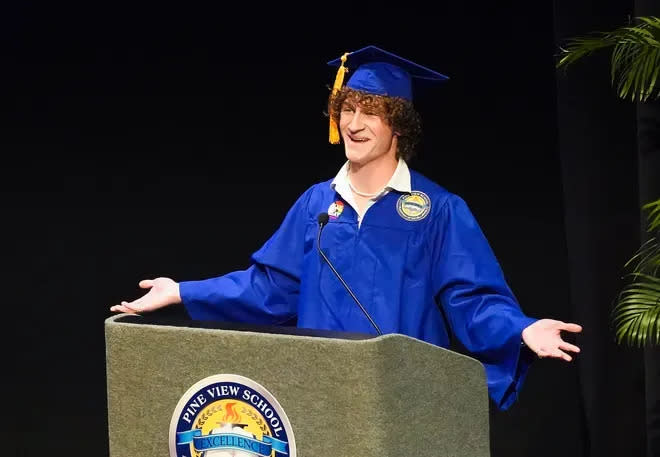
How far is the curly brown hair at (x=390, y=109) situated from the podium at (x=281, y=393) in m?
0.64

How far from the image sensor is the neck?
2.71 metres

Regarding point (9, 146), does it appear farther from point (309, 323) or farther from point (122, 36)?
point (309, 323)

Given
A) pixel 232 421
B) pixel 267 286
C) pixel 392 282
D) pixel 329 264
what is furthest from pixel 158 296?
pixel 232 421

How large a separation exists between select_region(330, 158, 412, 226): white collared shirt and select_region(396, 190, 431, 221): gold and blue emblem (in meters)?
0.02

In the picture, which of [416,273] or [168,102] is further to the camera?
[168,102]

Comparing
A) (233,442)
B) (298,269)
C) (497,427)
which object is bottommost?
(497,427)

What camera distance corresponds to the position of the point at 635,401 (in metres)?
3.67

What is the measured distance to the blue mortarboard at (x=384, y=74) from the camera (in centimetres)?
269

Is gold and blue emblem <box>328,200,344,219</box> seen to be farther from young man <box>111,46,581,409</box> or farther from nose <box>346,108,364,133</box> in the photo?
nose <box>346,108,364,133</box>

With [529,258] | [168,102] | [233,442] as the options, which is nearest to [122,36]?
[168,102]

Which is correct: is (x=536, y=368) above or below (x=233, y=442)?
below

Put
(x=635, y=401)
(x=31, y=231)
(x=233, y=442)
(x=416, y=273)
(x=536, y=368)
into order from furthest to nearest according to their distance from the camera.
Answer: (x=31, y=231)
(x=536, y=368)
(x=635, y=401)
(x=416, y=273)
(x=233, y=442)

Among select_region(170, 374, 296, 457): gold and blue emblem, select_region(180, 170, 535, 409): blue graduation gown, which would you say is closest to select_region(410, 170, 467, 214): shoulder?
select_region(180, 170, 535, 409): blue graduation gown

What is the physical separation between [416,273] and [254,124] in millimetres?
1538
